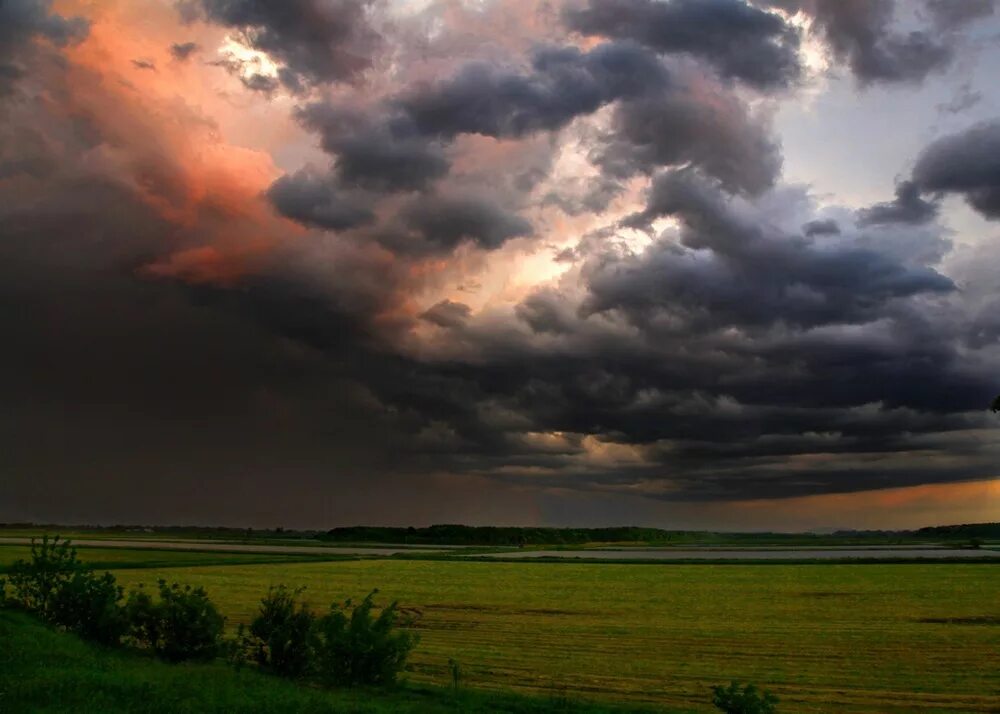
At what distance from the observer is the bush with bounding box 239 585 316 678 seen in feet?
82.3

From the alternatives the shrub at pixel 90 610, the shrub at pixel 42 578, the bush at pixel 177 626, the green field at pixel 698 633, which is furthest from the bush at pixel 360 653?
the shrub at pixel 42 578

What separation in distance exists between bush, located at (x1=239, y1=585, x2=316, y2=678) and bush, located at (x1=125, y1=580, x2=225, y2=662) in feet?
5.82

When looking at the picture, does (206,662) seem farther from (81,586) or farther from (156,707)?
(156,707)

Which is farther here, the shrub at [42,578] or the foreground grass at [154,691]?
the shrub at [42,578]

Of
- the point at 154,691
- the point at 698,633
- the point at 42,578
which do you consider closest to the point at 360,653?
the point at 154,691

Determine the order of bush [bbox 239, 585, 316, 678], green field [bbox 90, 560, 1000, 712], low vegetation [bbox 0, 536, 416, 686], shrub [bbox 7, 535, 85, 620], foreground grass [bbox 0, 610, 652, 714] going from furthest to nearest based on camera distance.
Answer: shrub [bbox 7, 535, 85, 620] < green field [bbox 90, 560, 1000, 712] < bush [bbox 239, 585, 316, 678] < low vegetation [bbox 0, 536, 416, 686] < foreground grass [bbox 0, 610, 652, 714]

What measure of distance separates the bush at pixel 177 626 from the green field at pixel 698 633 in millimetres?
6924

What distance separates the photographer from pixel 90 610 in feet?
89.8

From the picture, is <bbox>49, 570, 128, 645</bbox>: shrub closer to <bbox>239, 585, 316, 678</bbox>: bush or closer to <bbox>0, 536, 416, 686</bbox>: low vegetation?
<bbox>0, 536, 416, 686</bbox>: low vegetation

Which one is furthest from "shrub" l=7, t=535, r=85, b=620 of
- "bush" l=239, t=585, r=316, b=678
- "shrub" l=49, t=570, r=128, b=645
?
"bush" l=239, t=585, r=316, b=678

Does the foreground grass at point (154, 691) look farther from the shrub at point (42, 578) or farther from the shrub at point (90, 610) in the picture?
the shrub at point (42, 578)

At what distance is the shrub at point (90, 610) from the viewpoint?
26.9 m

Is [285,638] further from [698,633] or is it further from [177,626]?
[698,633]

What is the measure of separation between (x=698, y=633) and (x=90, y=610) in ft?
87.5
